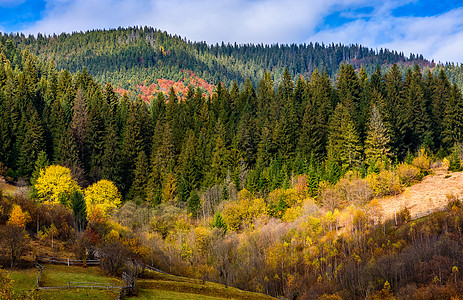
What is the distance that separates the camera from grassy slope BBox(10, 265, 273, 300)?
1384 inches

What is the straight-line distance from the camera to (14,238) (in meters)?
41.2

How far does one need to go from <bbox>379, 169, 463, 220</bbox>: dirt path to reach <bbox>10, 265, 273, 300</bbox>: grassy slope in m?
35.7

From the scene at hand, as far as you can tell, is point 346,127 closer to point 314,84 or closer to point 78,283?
point 314,84

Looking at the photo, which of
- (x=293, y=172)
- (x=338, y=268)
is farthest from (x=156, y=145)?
(x=338, y=268)

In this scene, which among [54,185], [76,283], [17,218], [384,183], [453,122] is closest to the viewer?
[76,283]

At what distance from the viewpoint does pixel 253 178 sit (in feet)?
289

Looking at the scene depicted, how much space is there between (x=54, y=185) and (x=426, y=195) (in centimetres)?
7259

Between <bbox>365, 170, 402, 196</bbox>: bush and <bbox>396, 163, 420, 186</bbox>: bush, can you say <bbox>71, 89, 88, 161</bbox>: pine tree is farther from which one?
<bbox>396, 163, 420, 186</bbox>: bush

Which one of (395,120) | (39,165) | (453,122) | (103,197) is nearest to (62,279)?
(103,197)

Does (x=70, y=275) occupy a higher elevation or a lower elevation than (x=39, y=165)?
lower

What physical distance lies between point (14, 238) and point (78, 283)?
984 cm

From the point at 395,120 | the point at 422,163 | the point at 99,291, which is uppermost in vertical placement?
the point at 395,120

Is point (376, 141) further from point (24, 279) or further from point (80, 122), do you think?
point (80, 122)

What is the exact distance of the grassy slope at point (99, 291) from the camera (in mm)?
35156
